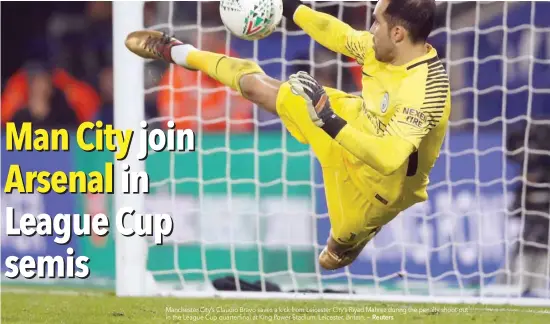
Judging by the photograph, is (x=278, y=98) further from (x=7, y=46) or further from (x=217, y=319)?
(x=7, y=46)

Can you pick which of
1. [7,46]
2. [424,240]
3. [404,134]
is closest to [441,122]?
[404,134]

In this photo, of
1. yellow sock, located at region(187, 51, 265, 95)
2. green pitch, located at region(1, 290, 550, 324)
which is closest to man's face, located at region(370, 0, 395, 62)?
yellow sock, located at region(187, 51, 265, 95)

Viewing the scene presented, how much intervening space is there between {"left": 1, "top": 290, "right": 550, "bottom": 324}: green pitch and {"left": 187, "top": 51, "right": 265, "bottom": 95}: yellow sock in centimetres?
93

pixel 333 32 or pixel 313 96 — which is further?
pixel 333 32

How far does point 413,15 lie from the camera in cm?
388

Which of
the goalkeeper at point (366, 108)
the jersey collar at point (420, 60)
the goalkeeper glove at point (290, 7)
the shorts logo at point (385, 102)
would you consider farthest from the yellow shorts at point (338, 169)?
the goalkeeper glove at point (290, 7)

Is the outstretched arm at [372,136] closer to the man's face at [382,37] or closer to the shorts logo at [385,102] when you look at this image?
the shorts logo at [385,102]

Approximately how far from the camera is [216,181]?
5410mm

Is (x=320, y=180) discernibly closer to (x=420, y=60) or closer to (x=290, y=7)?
(x=290, y=7)

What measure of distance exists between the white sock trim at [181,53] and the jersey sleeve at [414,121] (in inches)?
41.8

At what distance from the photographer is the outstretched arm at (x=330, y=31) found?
4230 millimetres

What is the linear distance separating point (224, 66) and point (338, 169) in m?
0.63

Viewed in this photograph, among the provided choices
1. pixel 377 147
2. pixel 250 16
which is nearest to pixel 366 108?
pixel 377 147

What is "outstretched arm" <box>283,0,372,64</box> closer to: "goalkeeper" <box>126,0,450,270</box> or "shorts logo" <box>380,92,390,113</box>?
"goalkeeper" <box>126,0,450,270</box>
